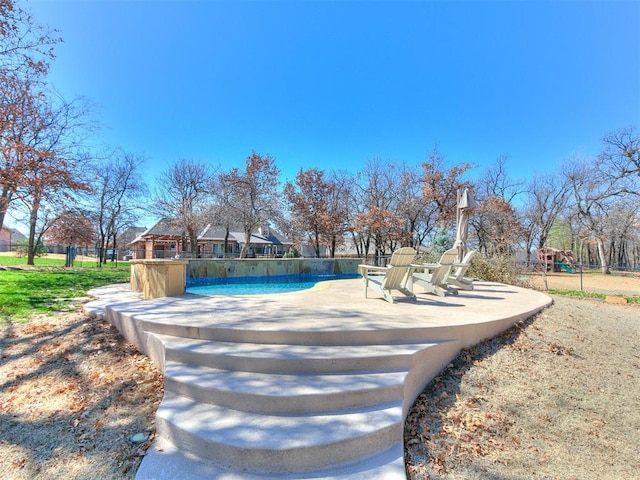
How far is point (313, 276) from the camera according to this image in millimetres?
13406

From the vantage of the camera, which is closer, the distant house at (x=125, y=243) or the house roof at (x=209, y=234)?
the house roof at (x=209, y=234)

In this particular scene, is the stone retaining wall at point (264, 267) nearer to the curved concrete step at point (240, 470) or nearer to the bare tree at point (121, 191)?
the curved concrete step at point (240, 470)

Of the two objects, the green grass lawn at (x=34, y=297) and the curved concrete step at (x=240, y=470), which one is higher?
the green grass lawn at (x=34, y=297)

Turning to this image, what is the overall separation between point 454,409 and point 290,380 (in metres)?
1.60

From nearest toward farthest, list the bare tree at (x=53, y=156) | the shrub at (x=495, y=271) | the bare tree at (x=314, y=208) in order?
the bare tree at (x=53, y=156)
the shrub at (x=495, y=271)
the bare tree at (x=314, y=208)

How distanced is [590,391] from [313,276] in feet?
35.3

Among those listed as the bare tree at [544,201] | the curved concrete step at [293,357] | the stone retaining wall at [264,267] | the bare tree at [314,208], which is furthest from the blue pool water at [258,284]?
the bare tree at [544,201]

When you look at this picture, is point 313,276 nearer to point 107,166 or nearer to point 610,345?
point 610,345

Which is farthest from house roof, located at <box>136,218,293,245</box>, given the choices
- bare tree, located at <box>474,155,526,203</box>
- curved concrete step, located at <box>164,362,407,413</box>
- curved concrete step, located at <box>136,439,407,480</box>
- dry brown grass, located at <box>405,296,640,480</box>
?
dry brown grass, located at <box>405,296,640,480</box>

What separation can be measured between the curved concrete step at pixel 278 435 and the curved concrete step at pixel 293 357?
0.46m

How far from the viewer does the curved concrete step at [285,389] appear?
93.0 inches

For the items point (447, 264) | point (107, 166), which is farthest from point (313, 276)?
point (107, 166)

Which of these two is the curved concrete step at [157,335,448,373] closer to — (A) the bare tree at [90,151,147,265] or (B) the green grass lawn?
(B) the green grass lawn

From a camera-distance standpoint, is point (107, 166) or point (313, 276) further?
point (107, 166)
